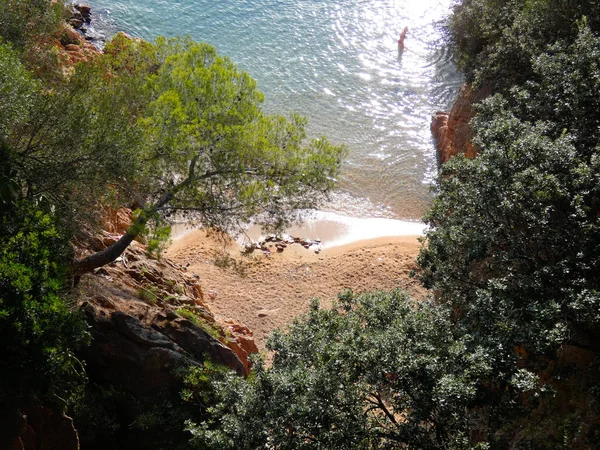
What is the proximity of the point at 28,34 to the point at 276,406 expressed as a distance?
15.3 meters

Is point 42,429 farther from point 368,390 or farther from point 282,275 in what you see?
point 282,275

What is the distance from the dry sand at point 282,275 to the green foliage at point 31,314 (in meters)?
8.68

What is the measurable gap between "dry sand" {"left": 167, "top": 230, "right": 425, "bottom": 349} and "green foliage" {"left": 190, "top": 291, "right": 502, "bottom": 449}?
8.12 m

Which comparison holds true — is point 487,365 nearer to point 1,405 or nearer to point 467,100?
point 1,405

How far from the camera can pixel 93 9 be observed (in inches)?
1425

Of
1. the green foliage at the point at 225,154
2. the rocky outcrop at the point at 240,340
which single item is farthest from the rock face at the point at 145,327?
the green foliage at the point at 225,154

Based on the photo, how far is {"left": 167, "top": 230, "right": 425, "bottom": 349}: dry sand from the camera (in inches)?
760

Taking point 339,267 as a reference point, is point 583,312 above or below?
above

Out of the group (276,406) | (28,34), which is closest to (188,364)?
(276,406)

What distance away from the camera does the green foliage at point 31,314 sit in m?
9.16

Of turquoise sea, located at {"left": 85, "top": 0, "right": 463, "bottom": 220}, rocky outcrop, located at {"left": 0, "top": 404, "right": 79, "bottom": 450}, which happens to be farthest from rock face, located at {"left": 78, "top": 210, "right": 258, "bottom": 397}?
turquoise sea, located at {"left": 85, "top": 0, "right": 463, "bottom": 220}

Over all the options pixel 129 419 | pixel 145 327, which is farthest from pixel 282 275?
pixel 129 419

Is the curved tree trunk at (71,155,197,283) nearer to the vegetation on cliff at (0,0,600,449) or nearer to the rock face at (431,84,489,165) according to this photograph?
the vegetation on cliff at (0,0,600,449)

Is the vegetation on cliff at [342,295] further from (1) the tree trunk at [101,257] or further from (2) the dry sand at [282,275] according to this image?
(2) the dry sand at [282,275]
